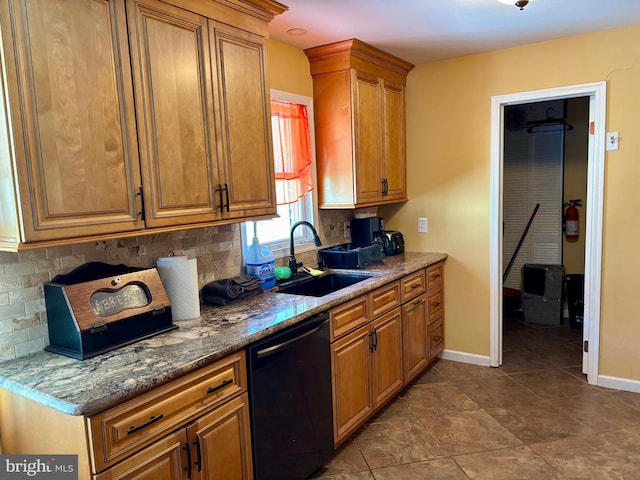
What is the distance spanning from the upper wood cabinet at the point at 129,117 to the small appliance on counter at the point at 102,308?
0.23 meters

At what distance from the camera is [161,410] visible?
5.01 ft

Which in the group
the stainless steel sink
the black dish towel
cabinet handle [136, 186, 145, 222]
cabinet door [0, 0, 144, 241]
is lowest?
the stainless steel sink

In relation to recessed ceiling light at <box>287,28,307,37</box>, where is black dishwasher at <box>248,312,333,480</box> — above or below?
below

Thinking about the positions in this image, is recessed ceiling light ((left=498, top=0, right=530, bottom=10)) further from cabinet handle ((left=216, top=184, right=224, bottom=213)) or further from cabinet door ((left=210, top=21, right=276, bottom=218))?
cabinet handle ((left=216, top=184, right=224, bottom=213))

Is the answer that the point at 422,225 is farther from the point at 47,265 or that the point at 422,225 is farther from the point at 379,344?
the point at 47,265

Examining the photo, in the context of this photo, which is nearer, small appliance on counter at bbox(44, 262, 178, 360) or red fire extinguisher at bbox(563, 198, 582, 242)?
small appliance on counter at bbox(44, 262, 178, 360)

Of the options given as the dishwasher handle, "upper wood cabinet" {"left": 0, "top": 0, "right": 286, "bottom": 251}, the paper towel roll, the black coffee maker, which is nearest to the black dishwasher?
the dishwasher handle

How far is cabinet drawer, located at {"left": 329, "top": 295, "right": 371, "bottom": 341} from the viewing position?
2426 millimetres

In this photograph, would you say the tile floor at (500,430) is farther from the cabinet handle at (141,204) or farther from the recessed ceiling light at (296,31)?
the recessed ceiling light at (296,31)

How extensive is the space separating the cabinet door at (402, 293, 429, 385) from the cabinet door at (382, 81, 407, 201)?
87 centimetres

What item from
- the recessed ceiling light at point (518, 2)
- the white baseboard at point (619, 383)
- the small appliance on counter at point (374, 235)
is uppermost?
the recessed ceiling light at point (518, 2)

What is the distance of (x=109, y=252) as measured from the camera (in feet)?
6.64

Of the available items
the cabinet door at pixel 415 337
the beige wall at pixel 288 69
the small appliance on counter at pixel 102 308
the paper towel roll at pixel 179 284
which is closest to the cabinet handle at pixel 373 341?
the cabinet door at pixel 415 337

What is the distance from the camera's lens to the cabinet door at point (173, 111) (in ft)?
5.89
